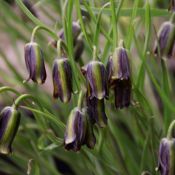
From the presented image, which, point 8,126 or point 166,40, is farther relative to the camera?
point 166,40

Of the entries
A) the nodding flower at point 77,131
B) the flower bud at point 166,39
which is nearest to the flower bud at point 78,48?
the flower bud at point 166,39

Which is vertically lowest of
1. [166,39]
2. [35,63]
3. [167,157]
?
[167,157]

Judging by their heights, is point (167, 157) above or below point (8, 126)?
below

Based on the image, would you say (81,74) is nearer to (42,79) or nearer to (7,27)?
(42,79)

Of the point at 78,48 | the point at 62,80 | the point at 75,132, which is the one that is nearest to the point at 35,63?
the point at 62,80

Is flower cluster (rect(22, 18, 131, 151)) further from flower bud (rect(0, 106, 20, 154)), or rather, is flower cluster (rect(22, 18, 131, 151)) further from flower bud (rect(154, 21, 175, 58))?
flower bud (rect(154, 21, 175, 58))

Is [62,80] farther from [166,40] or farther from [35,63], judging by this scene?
[166,40]

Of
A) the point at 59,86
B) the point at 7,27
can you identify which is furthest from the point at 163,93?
the point at 7,27

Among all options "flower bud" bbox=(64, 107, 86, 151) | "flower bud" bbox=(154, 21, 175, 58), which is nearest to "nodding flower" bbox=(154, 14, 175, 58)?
"flower bud" bbox=(154, 21, 175, 58)
